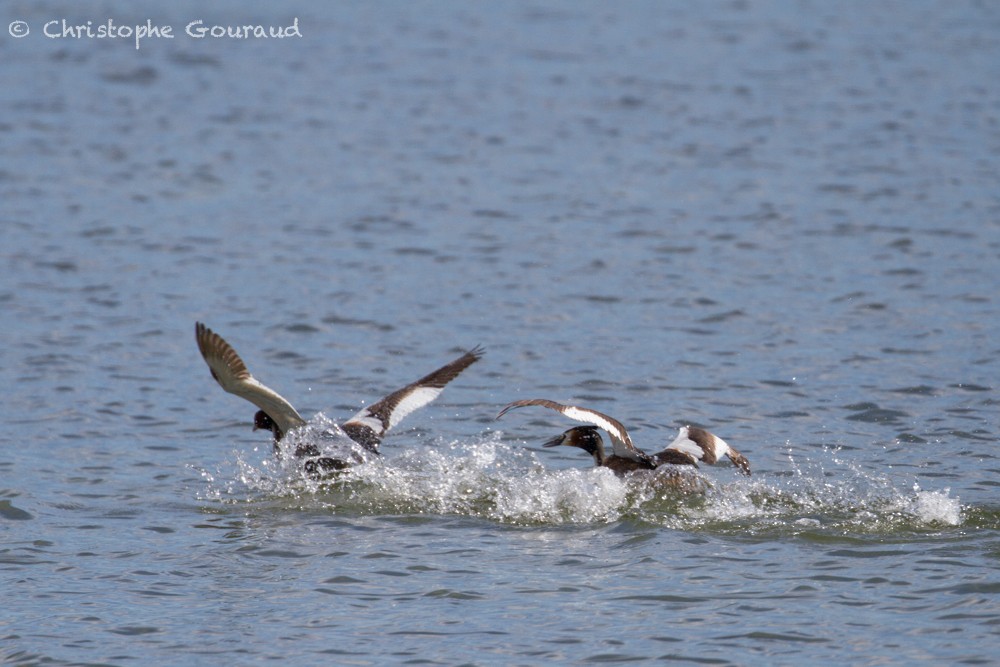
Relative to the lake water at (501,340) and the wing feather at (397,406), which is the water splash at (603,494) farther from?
the wing feather at (397,406)

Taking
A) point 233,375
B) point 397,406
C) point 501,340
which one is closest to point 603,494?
point 397,406

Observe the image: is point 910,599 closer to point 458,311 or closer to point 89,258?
point 458,311

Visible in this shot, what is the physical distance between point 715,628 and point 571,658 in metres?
0.77

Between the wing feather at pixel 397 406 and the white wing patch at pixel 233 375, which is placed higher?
the white wing patch at pixel 233 375

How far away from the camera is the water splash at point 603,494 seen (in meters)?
8.55

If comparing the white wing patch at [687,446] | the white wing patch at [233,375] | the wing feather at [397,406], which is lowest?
the white wing patch at [687,446]

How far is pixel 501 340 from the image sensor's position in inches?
507

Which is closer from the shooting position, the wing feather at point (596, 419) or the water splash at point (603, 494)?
the water splash at point (603, 494)

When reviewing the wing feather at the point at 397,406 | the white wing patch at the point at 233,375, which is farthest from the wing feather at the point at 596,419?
the white wing patch at the point at 233,375

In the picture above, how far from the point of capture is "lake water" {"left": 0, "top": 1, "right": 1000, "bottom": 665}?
7473mm

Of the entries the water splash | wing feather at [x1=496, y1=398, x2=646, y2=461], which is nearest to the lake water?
A: the water splash

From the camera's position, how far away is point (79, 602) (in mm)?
7602

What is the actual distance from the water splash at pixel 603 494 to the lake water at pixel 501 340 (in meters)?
0.03

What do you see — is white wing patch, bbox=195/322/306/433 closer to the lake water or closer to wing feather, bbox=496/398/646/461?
the lake water
